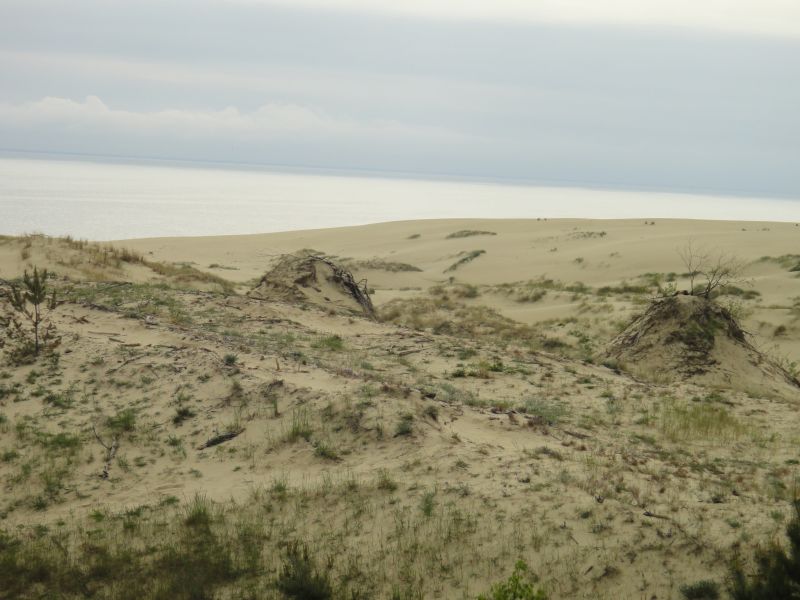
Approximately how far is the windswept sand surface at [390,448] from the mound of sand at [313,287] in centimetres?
176

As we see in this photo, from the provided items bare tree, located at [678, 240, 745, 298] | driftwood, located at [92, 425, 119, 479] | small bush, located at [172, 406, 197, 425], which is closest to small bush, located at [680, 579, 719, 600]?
driftwood, located at [92, 425, 119, 479]

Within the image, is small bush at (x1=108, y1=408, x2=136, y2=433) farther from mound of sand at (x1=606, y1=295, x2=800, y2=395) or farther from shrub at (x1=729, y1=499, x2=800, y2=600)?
mound of sand at (x1=606, y1=295, x2=800, y2=395)

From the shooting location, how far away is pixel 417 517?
19.5 ft

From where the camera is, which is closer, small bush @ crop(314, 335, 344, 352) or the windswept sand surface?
the windswept sand surface

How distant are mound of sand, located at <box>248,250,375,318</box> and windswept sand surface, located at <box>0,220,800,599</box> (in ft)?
5.79

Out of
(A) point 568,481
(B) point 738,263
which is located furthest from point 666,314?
(B) point 738,263

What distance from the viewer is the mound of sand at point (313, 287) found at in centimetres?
1716

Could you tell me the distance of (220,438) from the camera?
25.5 ft

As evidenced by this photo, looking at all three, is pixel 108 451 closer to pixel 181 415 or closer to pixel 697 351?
pixel 181 415

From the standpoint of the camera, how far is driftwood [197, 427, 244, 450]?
304 inches

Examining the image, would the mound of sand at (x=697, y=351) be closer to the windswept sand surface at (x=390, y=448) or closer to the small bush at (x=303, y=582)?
the windswept sand surface at (x=390, y=448)

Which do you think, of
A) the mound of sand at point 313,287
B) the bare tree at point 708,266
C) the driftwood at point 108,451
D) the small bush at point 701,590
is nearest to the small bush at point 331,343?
the mound of sand at point 313,287

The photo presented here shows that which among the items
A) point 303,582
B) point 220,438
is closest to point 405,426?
point 220,438

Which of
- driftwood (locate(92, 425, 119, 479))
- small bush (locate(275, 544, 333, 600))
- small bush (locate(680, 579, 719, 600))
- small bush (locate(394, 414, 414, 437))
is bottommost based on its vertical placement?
small bush (locate(275, 544, 333, 600))
